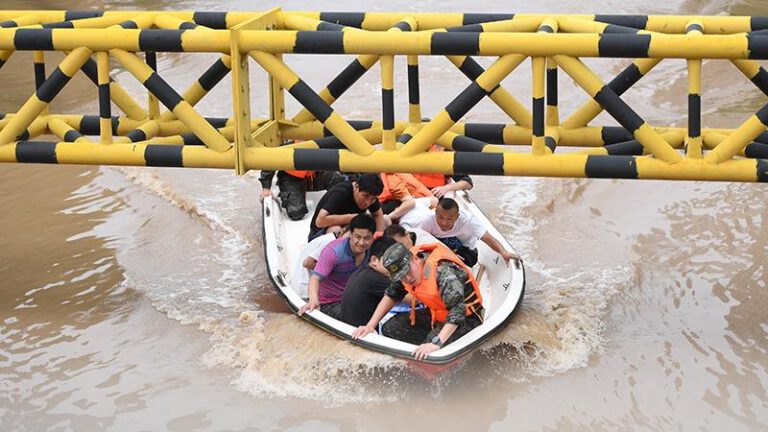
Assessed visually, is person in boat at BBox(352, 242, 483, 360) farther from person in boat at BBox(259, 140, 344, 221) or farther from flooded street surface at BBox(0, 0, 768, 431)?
person in boat at BBox(259, 140, 344, 221)

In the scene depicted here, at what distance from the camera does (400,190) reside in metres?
9.75

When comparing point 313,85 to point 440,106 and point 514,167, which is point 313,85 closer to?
point 440,106

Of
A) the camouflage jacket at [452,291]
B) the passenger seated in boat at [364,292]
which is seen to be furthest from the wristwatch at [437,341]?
the passenger seated in boat at [364,292]

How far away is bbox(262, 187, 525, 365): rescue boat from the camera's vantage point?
7355mm

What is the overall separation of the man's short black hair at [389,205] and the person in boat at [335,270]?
4.45 ft

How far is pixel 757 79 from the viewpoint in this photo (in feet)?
23.1

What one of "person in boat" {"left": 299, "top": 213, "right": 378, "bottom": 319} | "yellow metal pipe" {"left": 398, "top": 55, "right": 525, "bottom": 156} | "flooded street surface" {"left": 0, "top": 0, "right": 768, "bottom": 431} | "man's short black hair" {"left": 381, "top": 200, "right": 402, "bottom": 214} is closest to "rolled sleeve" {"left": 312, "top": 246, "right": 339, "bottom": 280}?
"person in boat" {"left": 299, "top": 213, "right": 378, "bottom": 319}

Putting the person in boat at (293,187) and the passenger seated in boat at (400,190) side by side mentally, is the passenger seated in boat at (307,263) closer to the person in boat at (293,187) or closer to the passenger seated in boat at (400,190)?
the passenger seated in boat at (400,190)

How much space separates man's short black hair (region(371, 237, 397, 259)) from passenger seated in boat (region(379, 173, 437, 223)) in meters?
1.30

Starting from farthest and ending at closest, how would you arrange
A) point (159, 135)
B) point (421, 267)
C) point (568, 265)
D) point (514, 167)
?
point (568, 265) → point (159, 135) → point (421, 267) → point (514, 167)

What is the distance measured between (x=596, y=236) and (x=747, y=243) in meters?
1.34

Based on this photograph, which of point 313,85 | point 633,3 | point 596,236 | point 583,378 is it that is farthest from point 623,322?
point 633,3

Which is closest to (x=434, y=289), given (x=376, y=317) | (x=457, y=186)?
(x=376, y=317)

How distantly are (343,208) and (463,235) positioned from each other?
3.28 feet
